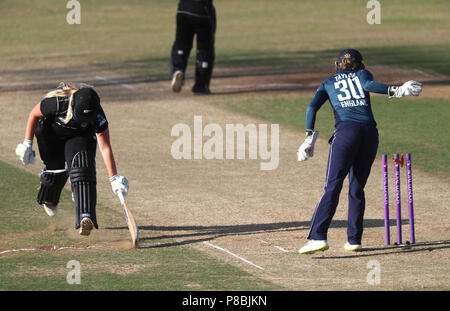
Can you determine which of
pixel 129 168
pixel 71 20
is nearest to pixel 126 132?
pixel 129 168

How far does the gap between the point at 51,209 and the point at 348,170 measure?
380 cm

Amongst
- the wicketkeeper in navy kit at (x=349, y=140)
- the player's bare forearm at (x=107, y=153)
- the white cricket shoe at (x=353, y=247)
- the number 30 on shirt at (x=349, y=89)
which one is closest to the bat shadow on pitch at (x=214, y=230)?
the player's bare forearm at (x=107, y=153)

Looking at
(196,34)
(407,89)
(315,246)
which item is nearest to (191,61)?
(196,34)

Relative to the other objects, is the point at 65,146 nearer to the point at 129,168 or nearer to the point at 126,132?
the point at 129,168

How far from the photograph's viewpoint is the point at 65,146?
449 inches

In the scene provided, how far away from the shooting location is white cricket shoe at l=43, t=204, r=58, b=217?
12.2 m

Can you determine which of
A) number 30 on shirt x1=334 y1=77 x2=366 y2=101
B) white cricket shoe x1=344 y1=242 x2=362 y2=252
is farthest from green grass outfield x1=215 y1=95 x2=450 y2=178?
number 30 on shirt x1=334 y1=77 x2=366 y2=101

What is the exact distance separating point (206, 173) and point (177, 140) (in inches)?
94.9

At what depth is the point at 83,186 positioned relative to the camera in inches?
432

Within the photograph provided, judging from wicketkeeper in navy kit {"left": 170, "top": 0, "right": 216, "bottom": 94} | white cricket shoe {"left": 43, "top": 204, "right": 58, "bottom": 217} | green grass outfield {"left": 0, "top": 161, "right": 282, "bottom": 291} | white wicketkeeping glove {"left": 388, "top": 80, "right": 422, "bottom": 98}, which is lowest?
green grass outfield {"left": 0, "top": 161, "right": 282, "bottom": 291}

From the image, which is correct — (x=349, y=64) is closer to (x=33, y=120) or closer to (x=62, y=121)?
(x=62, y=121)

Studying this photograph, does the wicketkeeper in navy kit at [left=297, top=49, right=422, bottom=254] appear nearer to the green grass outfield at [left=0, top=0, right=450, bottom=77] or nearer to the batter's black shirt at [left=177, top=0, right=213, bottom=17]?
the batter's black shirt at [left=177, top=0, right=213, bottom=17]

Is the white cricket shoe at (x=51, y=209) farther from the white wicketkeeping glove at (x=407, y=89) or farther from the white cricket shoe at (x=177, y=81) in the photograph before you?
the white cricket shoe at (x=177, y=81)

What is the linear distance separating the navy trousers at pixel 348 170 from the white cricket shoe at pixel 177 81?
10.9 meters
